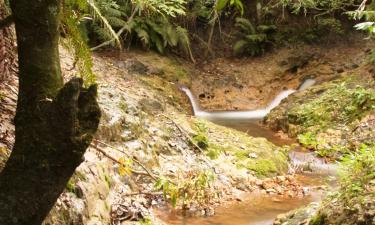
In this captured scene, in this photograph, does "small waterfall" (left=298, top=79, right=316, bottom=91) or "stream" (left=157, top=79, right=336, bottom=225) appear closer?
"stream" (left=157, top=79, right=336, bottom=225)

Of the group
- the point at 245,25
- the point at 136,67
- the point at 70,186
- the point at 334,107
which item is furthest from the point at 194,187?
→ the point at 245,25

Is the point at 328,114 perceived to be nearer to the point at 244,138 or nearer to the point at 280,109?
the point at 280,109

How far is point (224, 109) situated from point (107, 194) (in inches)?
329

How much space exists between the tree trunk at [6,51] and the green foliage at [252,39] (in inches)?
434

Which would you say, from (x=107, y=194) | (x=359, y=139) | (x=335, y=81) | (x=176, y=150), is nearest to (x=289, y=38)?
(x=335, y=81)

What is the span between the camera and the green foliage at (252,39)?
46.0 feet

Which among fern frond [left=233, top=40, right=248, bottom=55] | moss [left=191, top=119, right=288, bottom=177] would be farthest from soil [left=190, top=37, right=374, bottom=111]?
moss [left=191, top=119, right=288, bottom=177]

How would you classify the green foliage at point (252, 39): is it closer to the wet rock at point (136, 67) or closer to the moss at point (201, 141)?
the wet rock at point (136, 67)

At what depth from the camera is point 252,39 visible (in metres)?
13.9

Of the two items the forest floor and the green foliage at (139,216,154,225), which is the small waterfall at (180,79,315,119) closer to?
the forest floor

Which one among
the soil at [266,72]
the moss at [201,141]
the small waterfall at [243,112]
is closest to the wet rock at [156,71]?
the small waterfall at [243,112]

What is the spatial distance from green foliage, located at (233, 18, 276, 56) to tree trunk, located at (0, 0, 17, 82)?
11034 millimetres

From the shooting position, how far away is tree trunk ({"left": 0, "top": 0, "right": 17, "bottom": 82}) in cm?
318

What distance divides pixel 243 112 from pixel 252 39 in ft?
9.43
